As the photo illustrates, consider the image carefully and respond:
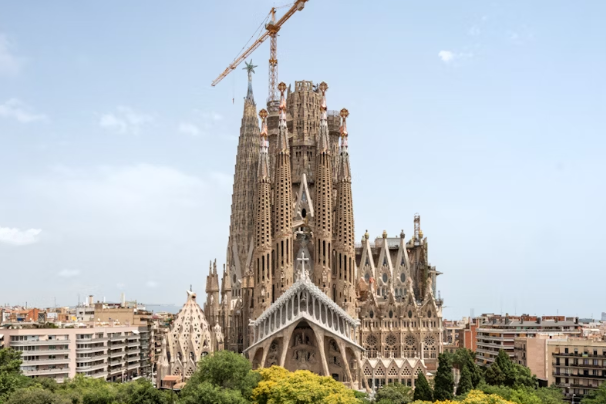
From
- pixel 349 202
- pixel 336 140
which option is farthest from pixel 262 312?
pixel 336 140

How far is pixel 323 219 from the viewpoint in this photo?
67875mm

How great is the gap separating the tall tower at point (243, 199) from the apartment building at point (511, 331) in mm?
27255

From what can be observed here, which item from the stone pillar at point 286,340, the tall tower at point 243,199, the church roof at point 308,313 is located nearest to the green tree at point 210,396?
the stone pillar at point 286,340

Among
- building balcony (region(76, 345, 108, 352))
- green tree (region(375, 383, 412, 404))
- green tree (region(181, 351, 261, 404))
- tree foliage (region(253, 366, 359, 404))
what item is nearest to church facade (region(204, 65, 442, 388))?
green tree (region(375, 383, 412, 404))

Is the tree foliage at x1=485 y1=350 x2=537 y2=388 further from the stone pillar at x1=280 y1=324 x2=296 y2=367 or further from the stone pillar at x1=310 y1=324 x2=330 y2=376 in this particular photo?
the stone pillar at x1=280 y1=324 x2=296 y2=367

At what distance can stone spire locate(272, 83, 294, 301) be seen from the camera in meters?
67.0

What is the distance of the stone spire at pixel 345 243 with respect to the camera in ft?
220

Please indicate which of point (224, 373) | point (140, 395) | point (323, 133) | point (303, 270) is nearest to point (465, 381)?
point (224, 373)

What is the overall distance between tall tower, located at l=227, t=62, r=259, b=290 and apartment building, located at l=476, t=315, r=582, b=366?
2726 centimetres

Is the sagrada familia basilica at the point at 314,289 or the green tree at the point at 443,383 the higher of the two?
the sagrada familia basilica at the point at 314,289

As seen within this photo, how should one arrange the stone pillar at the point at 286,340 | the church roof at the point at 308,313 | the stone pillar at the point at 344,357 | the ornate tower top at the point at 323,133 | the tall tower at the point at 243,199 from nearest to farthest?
the stone pillar at the point at 286,340 → the church roof at the point at 308,313 → the stone pillar at the point at 344,357 → the ornate tower top at the point at 323,133 → the tall tower at the point at 243,199

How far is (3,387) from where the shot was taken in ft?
149

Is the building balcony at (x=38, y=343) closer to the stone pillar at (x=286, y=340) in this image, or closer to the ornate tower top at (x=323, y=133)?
the stone pillar at (x=286, y=340)

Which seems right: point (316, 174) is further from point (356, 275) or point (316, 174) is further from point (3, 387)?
point (3, 387)
